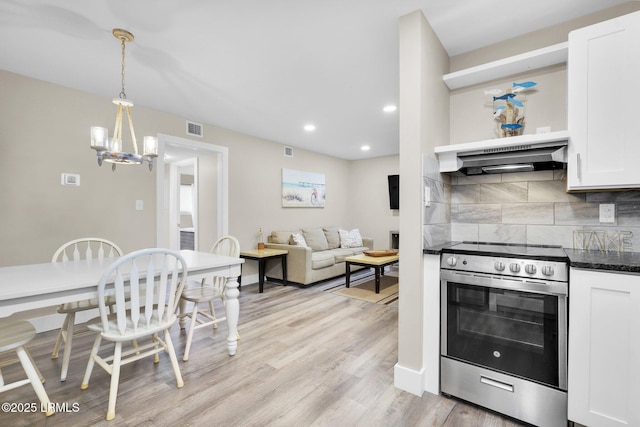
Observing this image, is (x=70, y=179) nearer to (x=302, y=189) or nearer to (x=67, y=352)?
(x=67, y=352)

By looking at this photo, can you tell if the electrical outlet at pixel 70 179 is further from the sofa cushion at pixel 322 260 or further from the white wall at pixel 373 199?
the white wall at pixel 373 199

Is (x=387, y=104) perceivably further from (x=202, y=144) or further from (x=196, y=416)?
(x=196, y=416)

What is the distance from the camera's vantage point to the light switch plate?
1.86 m

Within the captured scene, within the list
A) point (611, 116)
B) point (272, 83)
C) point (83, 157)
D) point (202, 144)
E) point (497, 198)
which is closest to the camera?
point (611, 116)

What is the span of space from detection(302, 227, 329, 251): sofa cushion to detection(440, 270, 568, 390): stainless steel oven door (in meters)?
3.80

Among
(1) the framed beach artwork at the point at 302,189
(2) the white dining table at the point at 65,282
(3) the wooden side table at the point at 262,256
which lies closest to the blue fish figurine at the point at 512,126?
(2) the white dining table at the point at 65,282

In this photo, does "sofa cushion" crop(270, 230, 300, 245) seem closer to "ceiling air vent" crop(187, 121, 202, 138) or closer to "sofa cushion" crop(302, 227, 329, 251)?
"sofa cushion" crop(302, 227, 329, 251)

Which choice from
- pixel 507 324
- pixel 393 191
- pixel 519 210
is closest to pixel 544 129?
pixel 519 210

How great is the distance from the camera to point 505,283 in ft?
5.42

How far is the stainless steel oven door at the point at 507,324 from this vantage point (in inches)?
60.7

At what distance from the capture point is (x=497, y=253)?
1.71 metres

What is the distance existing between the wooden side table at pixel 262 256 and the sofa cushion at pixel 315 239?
86 centimetres

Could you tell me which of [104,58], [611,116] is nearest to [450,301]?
[611,116]

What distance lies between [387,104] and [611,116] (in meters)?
2.33
